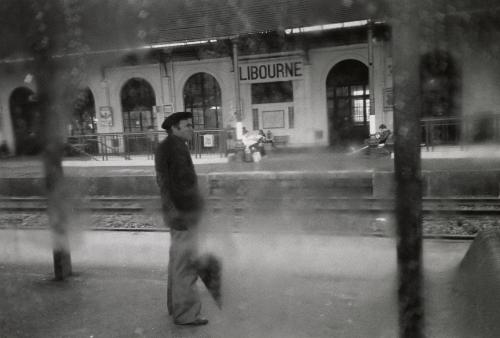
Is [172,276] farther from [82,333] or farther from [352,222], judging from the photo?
[352,222]

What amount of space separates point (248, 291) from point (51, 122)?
209cm

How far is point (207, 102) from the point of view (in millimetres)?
17375

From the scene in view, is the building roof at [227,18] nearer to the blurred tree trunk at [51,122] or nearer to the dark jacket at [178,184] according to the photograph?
the blurred tree trunk at [51,122]

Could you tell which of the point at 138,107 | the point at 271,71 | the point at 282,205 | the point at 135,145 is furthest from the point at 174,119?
the point at 138,107

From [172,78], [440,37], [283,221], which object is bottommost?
[283,221]

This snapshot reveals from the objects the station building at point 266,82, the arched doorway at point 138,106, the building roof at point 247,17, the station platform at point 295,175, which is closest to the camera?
the station platform at point 295,175

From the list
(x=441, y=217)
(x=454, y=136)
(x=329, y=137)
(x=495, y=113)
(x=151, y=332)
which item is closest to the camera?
(x=151, y=332)

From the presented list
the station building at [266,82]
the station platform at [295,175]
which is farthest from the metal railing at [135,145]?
the station platform at [295,175]

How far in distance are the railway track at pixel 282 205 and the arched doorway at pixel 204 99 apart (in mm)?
8148

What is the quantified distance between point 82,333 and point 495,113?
11.2 meters

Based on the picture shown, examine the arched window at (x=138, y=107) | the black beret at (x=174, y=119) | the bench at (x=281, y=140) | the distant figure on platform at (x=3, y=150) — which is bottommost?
the bench at (x=281, y=140)

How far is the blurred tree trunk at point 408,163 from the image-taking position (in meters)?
1.44

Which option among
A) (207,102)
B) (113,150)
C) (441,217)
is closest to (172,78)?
(207,102)

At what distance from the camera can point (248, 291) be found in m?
3.80
